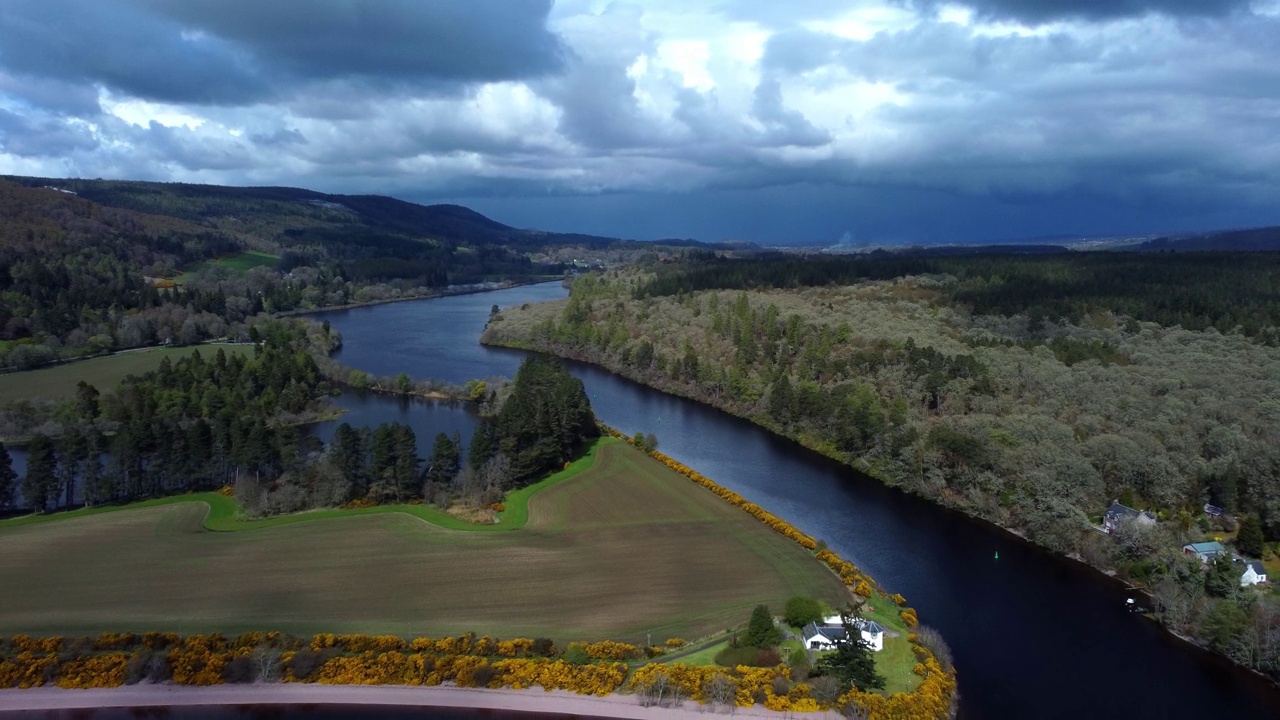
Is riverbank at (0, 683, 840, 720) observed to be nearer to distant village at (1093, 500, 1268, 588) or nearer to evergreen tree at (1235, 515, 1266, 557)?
distant village at (1093, 500, 1268, 588)

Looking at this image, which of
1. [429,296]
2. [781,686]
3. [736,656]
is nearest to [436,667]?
[736,656]

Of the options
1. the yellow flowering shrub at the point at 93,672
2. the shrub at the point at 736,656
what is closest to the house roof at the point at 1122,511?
the shrub at the point at 736,656

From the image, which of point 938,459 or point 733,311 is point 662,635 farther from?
point 733,311

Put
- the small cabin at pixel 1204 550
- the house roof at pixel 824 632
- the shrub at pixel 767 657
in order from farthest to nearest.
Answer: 1. the small cabin at pixel 1204 550
2. the house roof at pixel 824 632
3. the shrub at pixel 767 657

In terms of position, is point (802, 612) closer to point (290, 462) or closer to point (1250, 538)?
point (1250, 538)

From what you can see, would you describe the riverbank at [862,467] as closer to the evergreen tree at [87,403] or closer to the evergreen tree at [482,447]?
the evergreen tree at [482,447]

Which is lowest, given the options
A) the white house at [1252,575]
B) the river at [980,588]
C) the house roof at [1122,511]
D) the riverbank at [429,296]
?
the river at [980,588]

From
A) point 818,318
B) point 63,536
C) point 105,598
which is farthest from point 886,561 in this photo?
point 818,318
